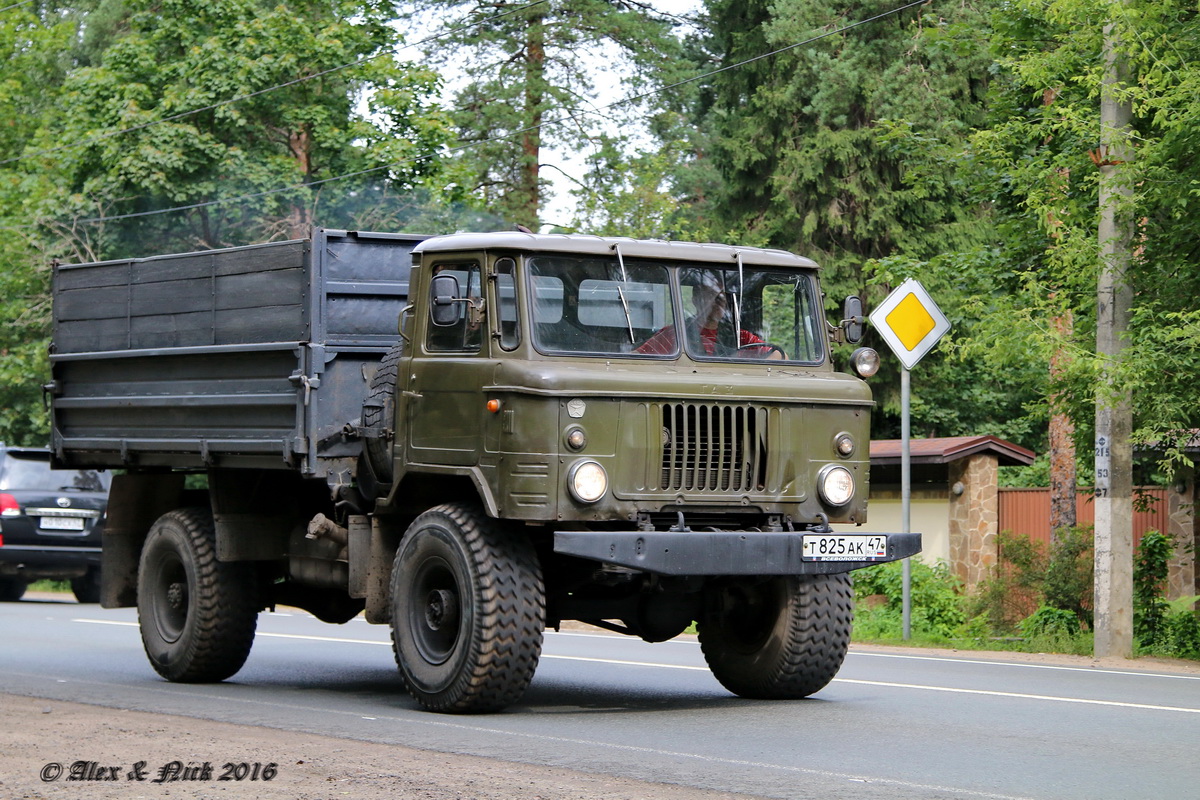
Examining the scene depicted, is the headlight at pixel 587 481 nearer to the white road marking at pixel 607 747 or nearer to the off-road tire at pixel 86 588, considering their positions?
the white road marking at pixel 607 747

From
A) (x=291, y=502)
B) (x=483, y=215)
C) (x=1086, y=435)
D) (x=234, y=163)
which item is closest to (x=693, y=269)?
(x=291, y=502)

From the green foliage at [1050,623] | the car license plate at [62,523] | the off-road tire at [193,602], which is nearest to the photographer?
the off-road tire at [193,602]

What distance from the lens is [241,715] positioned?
10609mm

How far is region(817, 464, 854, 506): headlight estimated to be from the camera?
10641mm

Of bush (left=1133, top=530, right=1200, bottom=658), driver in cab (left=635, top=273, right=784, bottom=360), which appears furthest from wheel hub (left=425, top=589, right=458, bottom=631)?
bush (left=1133, top=530, right=1200, bottom=658)

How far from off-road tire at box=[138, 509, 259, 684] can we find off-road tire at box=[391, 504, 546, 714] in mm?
2470

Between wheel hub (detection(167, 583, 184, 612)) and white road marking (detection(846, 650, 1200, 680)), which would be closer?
wheel hub (detection(167, 583, 184, 612))

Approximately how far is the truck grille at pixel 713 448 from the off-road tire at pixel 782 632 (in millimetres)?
875

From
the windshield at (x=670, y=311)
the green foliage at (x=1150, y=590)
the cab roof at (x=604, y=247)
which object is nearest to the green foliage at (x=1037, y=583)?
the green foliage at (x=1150, y=590)

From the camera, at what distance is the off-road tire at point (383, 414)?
1137 cm

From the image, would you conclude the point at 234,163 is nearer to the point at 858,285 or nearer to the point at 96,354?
the point at 858,285

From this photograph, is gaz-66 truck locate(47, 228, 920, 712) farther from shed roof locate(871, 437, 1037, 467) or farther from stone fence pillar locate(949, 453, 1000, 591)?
stone fence pillar locate(949, 453, 1000, 591)

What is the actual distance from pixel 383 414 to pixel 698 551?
2.62m

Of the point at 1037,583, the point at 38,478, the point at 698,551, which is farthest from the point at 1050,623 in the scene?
the point at 38,478
